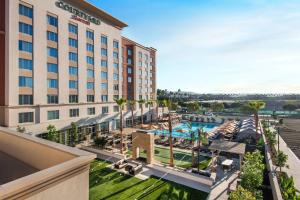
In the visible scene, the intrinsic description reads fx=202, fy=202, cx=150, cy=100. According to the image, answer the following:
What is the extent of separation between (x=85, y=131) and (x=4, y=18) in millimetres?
22709

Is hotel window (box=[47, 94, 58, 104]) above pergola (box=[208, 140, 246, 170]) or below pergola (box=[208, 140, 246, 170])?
above

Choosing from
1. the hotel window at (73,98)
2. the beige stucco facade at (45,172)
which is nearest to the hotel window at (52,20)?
the hotel window at (73,98)

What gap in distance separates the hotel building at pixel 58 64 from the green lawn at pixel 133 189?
15.6m

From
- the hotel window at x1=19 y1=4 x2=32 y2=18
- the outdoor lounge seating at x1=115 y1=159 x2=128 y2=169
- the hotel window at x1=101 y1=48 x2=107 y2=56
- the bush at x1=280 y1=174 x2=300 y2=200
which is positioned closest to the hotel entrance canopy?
the bush at x1=280 y1=174 x2=300 y2=200

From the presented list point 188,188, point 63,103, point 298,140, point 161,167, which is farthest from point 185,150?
point 298,140

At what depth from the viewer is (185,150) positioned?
3466cm

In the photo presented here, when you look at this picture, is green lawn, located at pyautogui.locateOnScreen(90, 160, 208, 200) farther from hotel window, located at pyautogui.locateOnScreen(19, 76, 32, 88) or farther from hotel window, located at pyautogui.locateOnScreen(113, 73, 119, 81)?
hotel window, located at pyautogui.locateOnScreen(113, 73, 119, 81)

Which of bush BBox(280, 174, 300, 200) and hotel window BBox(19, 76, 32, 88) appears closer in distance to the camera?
bush BBox(280, 174, 300, 200)

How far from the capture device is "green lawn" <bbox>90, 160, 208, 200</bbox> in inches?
746

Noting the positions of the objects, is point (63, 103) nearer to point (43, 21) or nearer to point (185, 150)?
point (43, 21)

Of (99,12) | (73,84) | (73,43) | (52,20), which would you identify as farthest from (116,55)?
(52,20)

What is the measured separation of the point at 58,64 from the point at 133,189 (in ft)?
84.1

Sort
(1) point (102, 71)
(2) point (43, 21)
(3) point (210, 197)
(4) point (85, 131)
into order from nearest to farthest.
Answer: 1. (3) point (210, 197)
2. (2) point (43, 21)
3. (4) point (85, 131)
4. (1) point (102, 71)

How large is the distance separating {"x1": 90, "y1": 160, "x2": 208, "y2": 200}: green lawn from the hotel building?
51.3 ft
